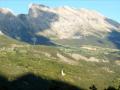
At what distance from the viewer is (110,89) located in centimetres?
13625

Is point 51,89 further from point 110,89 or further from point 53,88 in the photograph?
point 110,89

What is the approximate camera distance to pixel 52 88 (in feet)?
448

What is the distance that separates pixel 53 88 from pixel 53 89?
37 cm

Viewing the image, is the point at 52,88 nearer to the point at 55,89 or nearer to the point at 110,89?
the point at 55,89

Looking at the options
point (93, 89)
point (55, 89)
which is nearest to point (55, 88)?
point (55, 89)

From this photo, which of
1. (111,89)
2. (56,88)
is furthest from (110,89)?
(56,88)

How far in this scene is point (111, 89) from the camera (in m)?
136

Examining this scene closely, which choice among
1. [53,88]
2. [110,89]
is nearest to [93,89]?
[110,89]

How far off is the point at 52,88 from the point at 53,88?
0.45 meters

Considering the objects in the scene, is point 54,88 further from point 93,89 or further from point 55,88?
point 93,89

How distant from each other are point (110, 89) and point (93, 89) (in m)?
6.27

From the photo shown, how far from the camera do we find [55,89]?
136000mm

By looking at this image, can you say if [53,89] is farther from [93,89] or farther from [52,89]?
[93,89]

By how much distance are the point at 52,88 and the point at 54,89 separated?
102 centimetres
